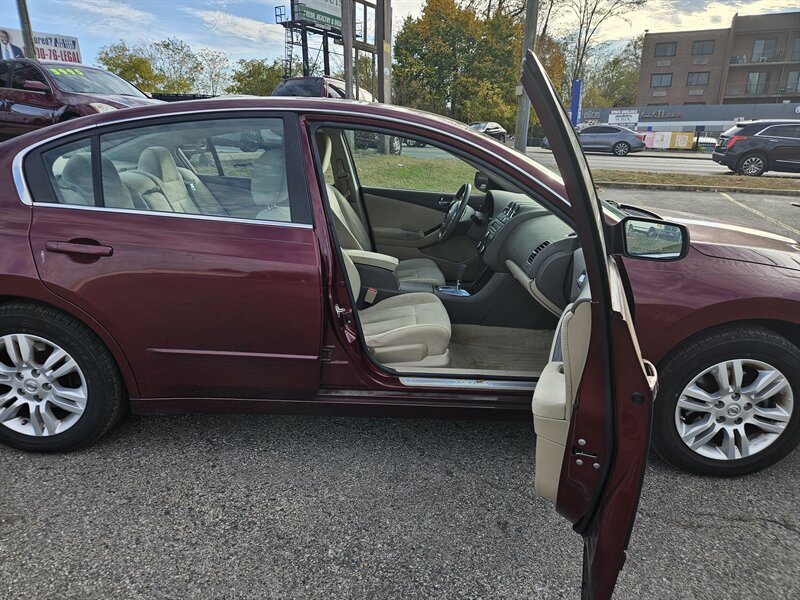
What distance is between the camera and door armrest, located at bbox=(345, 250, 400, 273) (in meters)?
2.92

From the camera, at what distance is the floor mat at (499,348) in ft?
9.09

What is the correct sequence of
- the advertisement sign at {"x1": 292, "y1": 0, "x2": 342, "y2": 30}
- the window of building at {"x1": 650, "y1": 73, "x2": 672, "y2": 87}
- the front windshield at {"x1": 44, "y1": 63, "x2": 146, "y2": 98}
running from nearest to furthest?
the front windshield at {"x1": 44, "y1": 63, "x2": 146, "y2": 98} → the advertisement sign at {"x1": 292, "y1": 0, "x2": 342, "y2": 30} → the window of building at {"x1": 650, "y1": 73, "x2": 672, "y2": 87}

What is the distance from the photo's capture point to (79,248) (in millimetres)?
2246

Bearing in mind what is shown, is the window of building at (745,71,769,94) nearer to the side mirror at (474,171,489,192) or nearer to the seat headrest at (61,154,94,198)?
the side mirror at (474,171,489,192)

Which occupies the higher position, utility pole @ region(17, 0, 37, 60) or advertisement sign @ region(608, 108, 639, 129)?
utility pole @ region(17, 0, 37, 60)

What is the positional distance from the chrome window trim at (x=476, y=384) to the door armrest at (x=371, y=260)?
0.79 metres

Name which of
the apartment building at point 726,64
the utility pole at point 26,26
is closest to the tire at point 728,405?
the utility pole at point 26,26

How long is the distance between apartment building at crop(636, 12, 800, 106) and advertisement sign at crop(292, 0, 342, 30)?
1359 inches

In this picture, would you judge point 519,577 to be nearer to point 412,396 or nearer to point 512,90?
point 412,396

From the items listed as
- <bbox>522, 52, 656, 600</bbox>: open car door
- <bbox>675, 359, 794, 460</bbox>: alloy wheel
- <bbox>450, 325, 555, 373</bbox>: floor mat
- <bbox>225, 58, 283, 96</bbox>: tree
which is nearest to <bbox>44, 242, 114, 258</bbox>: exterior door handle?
<bbox>450, 325, 555, 373</bbox>: floor mat

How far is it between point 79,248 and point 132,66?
3401cm

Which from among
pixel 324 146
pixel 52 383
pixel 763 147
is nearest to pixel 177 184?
pixel 324 146

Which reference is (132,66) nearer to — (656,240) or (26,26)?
(26,26)

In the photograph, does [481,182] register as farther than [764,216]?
No
